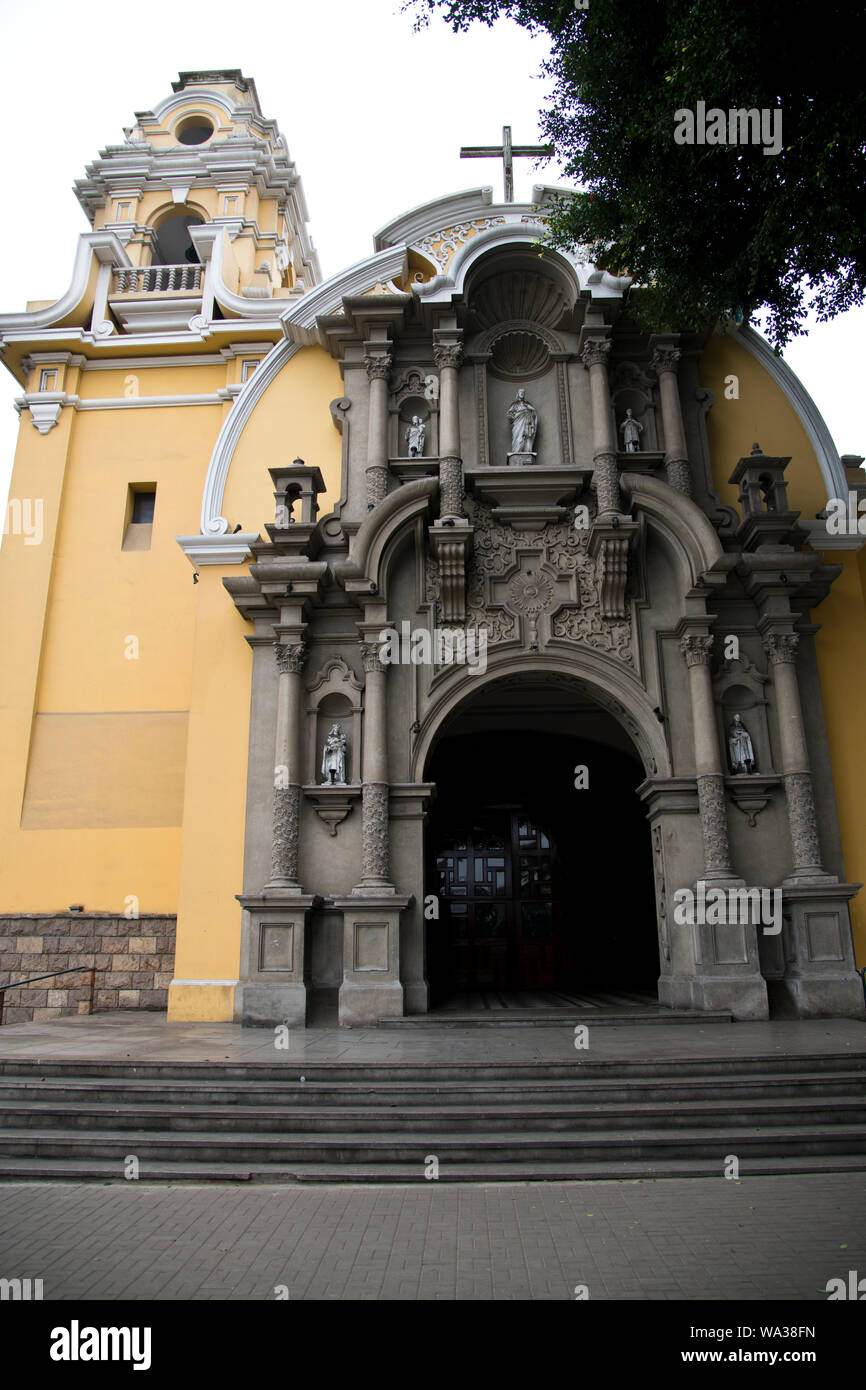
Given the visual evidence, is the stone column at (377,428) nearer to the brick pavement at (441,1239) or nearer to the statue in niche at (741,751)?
the statue in niche at (741,751)

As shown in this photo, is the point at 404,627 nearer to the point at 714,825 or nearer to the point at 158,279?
the point at 714,825

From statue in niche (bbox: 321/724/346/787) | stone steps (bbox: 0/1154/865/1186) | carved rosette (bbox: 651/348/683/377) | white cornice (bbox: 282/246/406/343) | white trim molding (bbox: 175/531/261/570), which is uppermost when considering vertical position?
white cornice (bbox: 282/246/406/343)

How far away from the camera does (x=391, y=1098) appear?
24.9 feet

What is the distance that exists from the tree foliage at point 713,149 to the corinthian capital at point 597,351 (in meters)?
3.37

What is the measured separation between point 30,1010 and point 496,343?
1185cm

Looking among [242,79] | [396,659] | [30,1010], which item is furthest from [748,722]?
[242,79]

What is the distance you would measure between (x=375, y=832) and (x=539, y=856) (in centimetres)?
652

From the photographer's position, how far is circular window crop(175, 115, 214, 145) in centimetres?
2358

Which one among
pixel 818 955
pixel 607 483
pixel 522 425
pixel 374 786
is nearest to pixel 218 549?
pixel 374 786

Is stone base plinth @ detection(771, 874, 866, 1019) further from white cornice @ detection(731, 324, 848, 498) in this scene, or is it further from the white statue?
the white statue

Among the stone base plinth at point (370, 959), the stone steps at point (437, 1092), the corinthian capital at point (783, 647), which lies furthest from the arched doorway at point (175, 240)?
the stone steps at point (437, 1092)

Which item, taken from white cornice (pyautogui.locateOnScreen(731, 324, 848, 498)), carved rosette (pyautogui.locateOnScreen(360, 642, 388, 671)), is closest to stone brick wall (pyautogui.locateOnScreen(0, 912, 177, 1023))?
carved rosette (pyautogui.locateOnScreen(360, 642, 388, 671))

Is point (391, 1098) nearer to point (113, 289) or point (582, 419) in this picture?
point (582, 419)

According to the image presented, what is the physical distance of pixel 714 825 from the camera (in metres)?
11.6
